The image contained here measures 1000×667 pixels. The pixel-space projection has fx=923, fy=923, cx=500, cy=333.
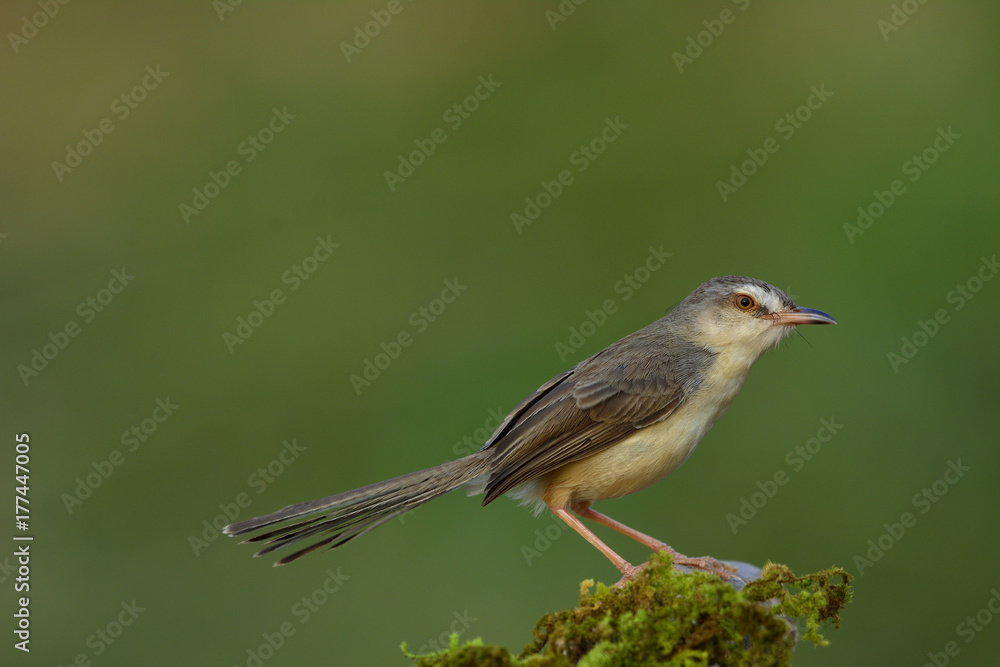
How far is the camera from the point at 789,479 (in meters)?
8.91

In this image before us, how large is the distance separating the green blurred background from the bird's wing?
2752 millimetres

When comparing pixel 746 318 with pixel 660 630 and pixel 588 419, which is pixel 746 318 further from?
pixel 660 630

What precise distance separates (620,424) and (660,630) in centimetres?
221

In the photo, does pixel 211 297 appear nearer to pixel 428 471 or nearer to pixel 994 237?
pixel 428 471

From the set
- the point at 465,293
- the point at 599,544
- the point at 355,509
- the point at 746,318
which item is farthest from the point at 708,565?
the point at 465,293

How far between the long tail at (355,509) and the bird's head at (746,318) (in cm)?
162

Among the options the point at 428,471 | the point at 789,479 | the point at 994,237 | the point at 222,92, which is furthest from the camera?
the point at 222,92

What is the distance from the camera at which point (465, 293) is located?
10695 millimetres

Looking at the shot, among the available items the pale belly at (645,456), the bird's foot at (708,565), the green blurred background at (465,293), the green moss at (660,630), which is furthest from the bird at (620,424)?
the green blurred background at (465,293)

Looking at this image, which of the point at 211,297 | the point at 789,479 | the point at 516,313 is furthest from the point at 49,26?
the point at 789,479

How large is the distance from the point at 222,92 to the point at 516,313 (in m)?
5.53

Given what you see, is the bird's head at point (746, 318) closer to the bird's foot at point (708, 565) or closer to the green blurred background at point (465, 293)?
the bird's foot at point (708, 565)

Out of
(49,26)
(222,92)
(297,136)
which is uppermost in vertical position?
(49,26)

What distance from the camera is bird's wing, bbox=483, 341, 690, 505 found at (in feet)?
17.8
